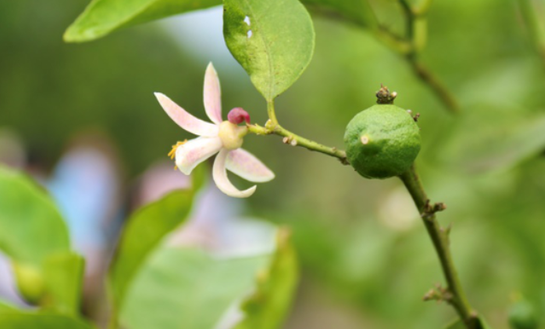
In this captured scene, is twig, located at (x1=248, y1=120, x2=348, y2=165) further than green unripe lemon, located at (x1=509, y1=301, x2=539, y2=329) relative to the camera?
No

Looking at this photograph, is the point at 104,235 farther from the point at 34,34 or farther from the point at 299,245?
the point at 34,34

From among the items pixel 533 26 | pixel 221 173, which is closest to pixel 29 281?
pixel 221 173

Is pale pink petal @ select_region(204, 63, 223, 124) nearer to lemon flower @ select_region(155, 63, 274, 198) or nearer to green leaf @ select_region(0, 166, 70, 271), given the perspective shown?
lemon flower @ select_region(155, 63, 274, 198)

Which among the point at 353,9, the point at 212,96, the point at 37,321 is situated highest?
the point at 353,9

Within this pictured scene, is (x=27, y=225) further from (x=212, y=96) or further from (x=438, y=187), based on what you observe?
(x=438, y=187)

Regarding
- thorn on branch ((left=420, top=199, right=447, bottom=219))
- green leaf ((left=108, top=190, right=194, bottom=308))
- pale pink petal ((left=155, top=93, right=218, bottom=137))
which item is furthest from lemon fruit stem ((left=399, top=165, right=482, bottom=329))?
green leaf ((left=108, top=190, right=194, bottom=308))

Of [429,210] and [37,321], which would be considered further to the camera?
[37,321]
